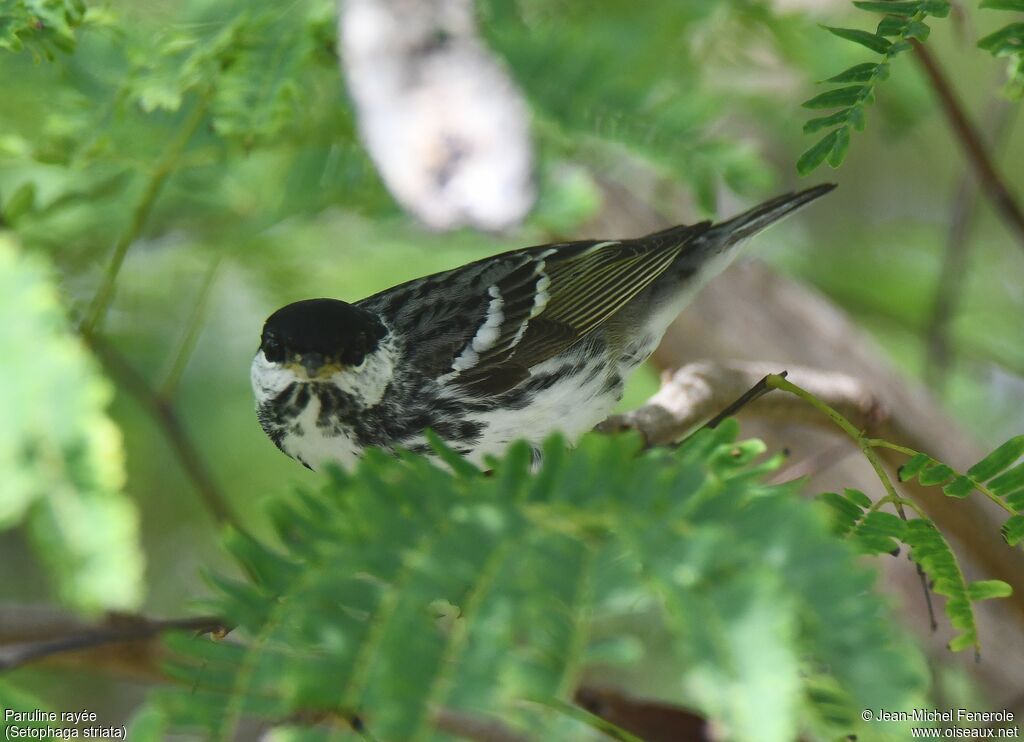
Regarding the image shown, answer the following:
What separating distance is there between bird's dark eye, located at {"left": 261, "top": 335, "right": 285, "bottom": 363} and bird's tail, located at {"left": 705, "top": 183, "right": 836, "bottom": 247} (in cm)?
147

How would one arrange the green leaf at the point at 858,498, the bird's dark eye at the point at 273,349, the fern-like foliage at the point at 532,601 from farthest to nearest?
the bird's dark eye at the point at 273,349 < the green leaf at the point at 858,498 < the fern-like foliage at the point at 532,601

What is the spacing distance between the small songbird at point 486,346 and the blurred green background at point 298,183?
0.65ft

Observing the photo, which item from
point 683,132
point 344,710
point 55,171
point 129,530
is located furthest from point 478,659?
point 55,171

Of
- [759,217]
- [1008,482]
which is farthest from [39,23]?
[759,217]

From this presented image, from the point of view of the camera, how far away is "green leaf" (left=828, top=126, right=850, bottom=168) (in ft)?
5.73

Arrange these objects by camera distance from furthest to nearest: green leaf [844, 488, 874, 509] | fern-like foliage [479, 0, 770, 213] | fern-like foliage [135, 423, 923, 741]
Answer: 1. fern-like foliage [479, 0, 770, 213]
2. green leaf [844, 488, 874, 509]
3. fern-like foliage [135, 423, 923, 741]

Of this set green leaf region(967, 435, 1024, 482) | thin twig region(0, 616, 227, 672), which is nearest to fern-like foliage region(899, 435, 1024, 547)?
green leaf region(967, 435, 1024, 482)

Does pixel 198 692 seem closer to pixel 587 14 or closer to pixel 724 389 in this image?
pixel 724 389

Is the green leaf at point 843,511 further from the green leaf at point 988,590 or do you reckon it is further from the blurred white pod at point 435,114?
the blurred white pod at point 435,114

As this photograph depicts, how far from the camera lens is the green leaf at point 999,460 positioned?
1635mm

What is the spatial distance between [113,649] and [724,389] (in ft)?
4.96

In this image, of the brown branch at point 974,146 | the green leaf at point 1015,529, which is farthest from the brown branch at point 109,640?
the brown branch at point 974,146

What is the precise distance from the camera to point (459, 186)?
2.69 m

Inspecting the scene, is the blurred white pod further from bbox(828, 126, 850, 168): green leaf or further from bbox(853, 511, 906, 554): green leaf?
bbox(853, 511, 906, 554): green leaf
